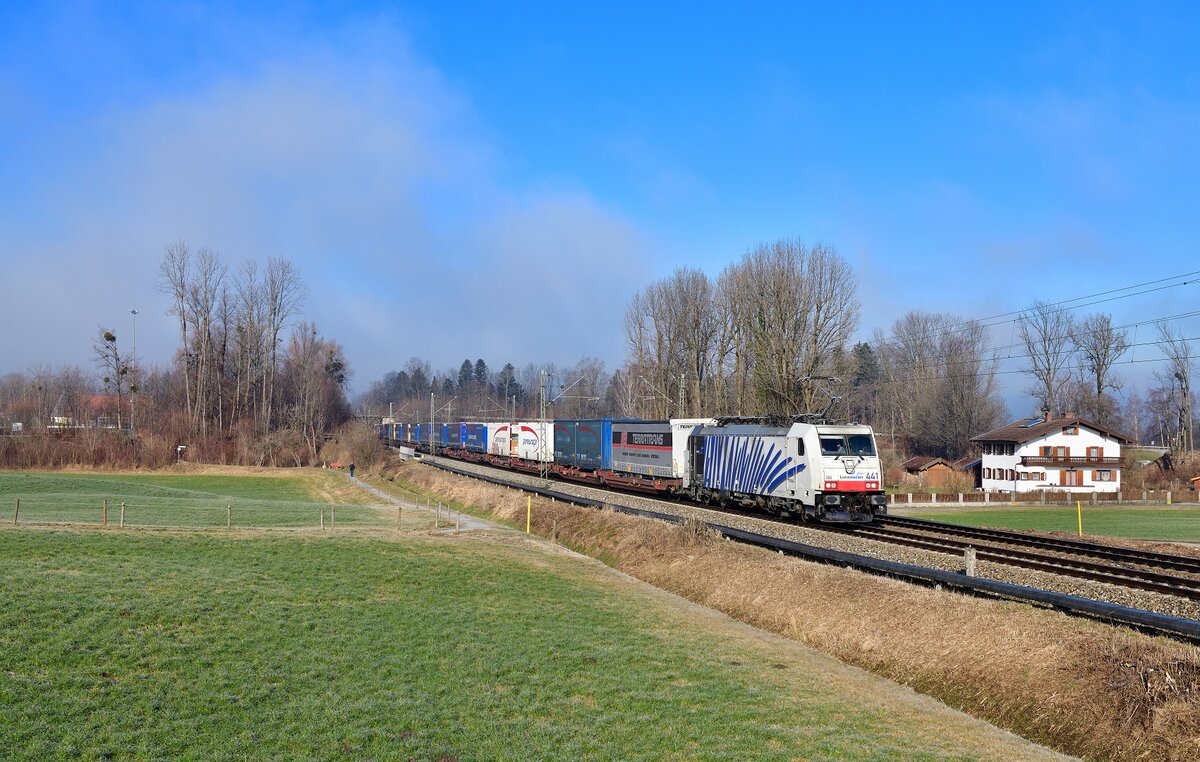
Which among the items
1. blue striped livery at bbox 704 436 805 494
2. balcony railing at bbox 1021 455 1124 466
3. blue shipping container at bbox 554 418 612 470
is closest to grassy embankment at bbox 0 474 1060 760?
blue striped livery at bbox 704 436 805 494

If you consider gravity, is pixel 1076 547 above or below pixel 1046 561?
below

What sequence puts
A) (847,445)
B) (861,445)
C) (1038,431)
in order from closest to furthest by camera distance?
(847,445) < (861,445) < (1038,431)

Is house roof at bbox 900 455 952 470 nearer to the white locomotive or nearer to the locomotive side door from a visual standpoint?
the locomotive side door

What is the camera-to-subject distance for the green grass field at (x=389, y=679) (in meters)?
10.0

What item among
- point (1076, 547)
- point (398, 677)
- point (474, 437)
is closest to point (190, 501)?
point (398, 677)

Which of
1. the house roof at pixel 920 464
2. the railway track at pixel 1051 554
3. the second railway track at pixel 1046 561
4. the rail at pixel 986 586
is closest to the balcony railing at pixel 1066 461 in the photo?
the house roof at pixel 920 464

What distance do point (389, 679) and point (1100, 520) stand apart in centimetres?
5122

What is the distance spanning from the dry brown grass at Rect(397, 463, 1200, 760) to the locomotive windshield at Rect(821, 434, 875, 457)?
5624 mm

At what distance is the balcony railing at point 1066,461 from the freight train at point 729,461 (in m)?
48.2

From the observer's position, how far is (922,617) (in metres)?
15.4

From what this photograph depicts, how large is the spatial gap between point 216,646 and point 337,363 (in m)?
113

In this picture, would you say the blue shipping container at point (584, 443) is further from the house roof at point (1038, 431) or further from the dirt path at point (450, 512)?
the house roof at point (1038, 431)

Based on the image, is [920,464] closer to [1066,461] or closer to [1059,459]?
[1059,459]

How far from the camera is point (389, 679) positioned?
1246cm
